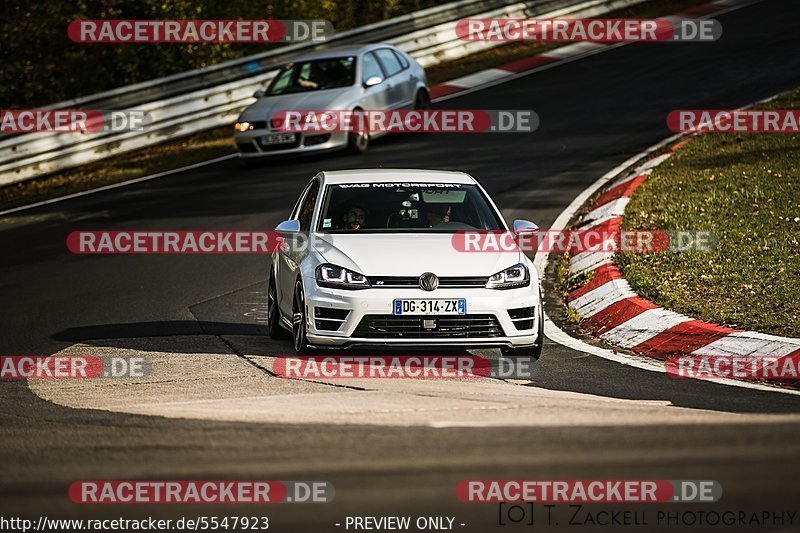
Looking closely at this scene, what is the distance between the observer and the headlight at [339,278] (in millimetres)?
9367

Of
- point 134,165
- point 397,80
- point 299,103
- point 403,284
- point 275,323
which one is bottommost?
point 275,323

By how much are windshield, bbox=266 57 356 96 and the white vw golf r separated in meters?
11.1

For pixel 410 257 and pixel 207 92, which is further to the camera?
pixel 207 92

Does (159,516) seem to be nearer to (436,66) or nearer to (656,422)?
(656,422)

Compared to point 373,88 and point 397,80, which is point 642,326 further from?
point 397,80

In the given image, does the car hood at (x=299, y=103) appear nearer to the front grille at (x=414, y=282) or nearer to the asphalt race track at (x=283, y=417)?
the asphalt race track at (x=283, y=417)

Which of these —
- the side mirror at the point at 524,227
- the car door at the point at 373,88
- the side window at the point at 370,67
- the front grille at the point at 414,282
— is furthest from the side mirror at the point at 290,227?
the side window at the point at 370,67

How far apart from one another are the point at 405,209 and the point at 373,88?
11114 mm

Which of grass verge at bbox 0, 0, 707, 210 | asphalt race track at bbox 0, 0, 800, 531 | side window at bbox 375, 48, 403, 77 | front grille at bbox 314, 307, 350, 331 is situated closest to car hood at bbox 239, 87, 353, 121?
side window at bbox 375, 48, 403, 77

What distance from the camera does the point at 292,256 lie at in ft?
33.9

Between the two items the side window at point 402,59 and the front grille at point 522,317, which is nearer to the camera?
the front grille at point 522,317

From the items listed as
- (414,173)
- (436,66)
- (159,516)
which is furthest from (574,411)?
(436,66)

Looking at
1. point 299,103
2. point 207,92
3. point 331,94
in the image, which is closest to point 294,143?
point 299,103

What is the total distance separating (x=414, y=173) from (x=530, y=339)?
2.11m
